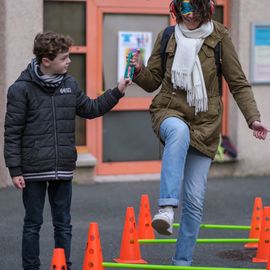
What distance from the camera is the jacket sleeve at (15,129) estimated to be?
578 centimetres

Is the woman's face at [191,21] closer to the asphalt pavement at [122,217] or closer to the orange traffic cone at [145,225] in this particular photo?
the asphalt pavement at [122,217]

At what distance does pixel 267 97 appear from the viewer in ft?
39.1

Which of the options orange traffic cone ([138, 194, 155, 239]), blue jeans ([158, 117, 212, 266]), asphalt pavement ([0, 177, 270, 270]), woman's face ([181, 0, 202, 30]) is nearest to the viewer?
blue jeans ([158, 117, 212, 266])

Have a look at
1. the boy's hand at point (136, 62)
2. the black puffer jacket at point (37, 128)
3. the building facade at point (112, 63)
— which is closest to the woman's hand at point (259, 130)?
the boy's hand at point (136, 62)

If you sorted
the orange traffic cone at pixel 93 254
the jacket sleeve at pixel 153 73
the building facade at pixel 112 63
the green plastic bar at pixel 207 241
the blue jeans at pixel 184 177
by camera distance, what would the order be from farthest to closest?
the building facade at pixel 112 63
the green plastic bar at pixel 207 241
the jacket sleeve at pixel 153 73
the orange traffic cone at pixel 93 254
the blue jeans at pixel 184 177

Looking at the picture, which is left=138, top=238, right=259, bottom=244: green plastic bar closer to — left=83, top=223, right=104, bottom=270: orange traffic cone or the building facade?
left=83, top=223, right=104, bottom=270: orange traffic cone

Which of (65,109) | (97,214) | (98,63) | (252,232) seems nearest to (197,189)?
(65,109)

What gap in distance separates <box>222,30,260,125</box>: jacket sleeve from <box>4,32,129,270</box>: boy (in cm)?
73

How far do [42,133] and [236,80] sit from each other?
54.7 inches

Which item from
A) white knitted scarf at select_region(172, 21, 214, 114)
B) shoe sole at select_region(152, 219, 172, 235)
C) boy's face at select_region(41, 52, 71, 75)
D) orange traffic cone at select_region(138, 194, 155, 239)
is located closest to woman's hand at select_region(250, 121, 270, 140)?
white knitted scarf at select_region(172, 21, 214, 114)

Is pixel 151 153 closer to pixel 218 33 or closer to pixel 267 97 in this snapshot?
pixel 267 97

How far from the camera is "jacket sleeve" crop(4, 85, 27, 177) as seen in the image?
578 centimetres

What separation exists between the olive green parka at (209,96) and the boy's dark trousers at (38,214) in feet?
2.55

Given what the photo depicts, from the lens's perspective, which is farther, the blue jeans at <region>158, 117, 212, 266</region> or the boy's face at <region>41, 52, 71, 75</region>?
the boy's face at <region>41, 52, 71, 75</region>
